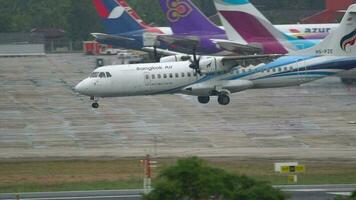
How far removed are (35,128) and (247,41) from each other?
68.9 ft

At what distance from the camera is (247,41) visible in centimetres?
6975

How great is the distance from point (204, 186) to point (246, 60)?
34.3 meters

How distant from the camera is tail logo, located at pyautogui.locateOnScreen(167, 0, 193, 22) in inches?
2901

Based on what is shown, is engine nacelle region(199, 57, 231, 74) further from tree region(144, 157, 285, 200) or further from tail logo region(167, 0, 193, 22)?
tree region(144, 157, 285, 200)

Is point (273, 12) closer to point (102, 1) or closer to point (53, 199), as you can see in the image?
point (102, 1)

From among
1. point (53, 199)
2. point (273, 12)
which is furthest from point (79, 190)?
point (273, 12)

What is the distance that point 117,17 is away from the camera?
264 ft

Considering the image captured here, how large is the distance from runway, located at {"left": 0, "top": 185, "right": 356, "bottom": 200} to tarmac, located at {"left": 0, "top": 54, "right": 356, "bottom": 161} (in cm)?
683

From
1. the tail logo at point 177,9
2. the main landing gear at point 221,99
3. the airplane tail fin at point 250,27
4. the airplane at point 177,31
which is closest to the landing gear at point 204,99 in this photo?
the main landing gear at point 221,99

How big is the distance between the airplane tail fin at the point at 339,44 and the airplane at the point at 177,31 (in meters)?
8.42

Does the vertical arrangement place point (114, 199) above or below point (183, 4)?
below

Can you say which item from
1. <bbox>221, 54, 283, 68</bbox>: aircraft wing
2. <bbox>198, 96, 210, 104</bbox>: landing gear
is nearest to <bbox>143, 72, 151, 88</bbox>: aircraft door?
<bbox>198, 96, 210, 104</bbox>: landing gear

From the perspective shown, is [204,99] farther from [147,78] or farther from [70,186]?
[70,186]

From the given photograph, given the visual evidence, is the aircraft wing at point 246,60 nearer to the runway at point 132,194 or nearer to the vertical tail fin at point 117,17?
the runway at point 132,194
